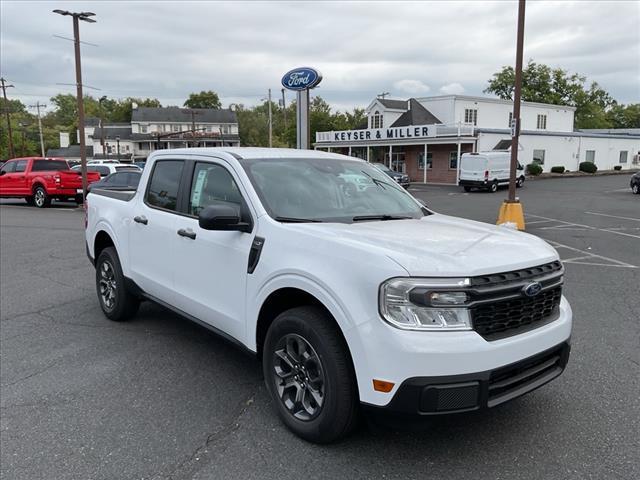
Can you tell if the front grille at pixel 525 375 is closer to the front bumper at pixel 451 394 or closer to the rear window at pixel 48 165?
the front bumper at pixel 451 394

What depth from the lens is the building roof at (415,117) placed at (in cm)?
4309

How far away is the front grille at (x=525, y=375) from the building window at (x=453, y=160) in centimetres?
3600

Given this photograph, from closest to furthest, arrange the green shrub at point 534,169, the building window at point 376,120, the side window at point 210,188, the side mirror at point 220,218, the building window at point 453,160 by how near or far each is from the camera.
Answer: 1. the side mirror at point 220,218
2. the side window at point 210,188
3. the building window at point 453,160
4. the green shrub at point 534,169
5. the building window at point 376,120

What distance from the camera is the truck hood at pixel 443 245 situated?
2.74 m

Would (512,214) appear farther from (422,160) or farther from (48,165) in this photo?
(422,160)

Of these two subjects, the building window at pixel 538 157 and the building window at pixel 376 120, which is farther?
the building window at pixel 376 120

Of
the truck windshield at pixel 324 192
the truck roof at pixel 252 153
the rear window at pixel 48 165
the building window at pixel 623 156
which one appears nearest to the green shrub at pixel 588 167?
the building window at pixel 623 156

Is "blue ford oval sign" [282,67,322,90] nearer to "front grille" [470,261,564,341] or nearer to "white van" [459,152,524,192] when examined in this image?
"front grille" [470,261,564,341]

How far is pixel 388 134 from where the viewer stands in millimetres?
41000

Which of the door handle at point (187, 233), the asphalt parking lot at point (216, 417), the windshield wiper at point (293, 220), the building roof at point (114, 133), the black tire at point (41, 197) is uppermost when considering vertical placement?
the building roof at point (114, 133)

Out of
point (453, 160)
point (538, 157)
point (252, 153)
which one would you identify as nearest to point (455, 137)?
point (453, 160)

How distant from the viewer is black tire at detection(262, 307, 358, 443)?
9.49 feet

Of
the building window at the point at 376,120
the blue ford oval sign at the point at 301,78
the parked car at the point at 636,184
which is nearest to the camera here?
the blue ford oval sign at the point at 301,78

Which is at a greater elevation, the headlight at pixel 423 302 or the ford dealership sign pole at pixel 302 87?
the ford dealership sign pole at pixel 302 87
